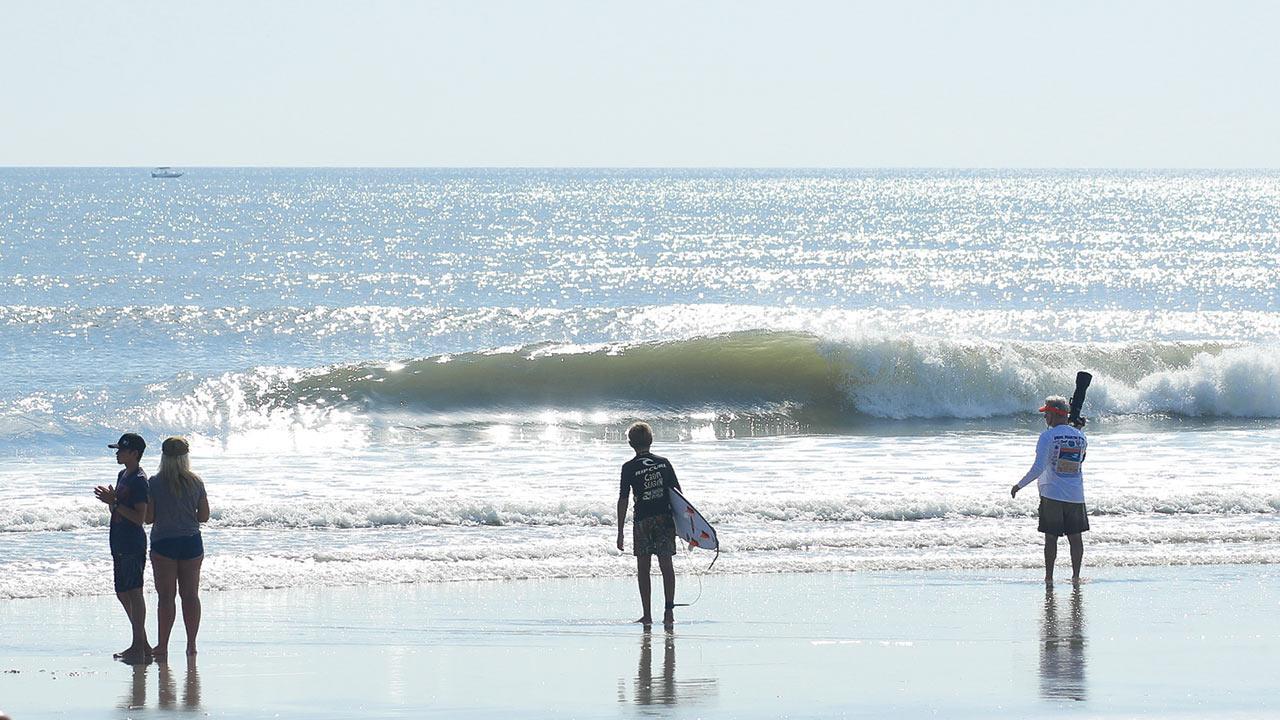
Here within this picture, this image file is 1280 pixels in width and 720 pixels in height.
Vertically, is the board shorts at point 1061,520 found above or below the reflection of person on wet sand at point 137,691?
above

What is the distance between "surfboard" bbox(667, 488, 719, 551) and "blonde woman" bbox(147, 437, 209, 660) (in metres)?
2.84

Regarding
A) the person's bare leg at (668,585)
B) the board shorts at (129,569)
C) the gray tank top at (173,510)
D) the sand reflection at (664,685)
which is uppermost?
the gray tank top at (173,510)

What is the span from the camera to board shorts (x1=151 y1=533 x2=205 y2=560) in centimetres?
876

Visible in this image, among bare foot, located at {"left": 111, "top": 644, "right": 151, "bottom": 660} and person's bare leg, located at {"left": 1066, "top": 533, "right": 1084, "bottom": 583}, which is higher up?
person's bare leg, located at {"left": 1066, "top": 533, "right": 1084, "bottom": 583}

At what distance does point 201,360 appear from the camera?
108ft

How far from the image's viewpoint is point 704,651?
8.96 metres

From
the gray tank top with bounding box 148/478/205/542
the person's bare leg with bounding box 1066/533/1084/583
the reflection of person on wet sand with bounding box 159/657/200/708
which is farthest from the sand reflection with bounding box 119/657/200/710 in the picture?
the person's bare leg with bounding box 1066/533/1084/583

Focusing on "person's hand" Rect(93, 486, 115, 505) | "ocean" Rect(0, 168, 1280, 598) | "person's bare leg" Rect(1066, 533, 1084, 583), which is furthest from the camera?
"ocean" Rect(0, 168, 1280, 598)

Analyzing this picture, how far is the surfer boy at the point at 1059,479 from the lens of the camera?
11.1m

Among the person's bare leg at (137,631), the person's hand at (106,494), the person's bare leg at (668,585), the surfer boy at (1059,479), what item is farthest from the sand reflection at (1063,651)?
the person's hand at (106,494)

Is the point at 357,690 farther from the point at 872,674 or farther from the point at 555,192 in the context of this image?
the point at 555,192

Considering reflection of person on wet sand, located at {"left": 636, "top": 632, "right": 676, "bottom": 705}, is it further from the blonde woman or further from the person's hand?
the person's hand

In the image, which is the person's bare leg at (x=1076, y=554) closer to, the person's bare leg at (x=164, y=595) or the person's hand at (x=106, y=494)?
the person's bare leg at (x=164, y=595)

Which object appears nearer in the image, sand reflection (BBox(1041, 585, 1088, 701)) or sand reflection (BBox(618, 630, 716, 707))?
sand reflection (BBox(618, 630, 716, 707))
